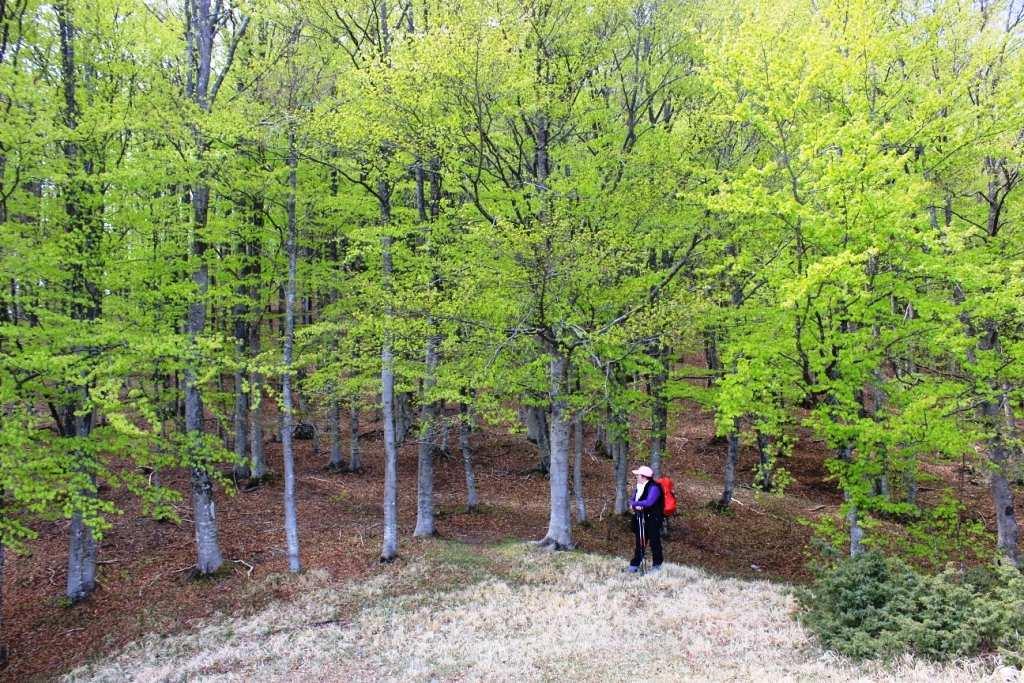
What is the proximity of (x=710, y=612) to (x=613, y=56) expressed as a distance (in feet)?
40.4

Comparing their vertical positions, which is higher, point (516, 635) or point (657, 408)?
point (657, 408)

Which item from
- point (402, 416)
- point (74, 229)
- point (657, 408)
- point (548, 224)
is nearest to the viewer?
point (74, 229)

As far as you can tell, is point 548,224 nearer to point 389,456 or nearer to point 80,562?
point 389,456

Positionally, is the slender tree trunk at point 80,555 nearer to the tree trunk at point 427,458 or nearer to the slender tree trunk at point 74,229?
the slender tree trunk at point 74,229

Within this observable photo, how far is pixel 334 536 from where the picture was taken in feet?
51.1

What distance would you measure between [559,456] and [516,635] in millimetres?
4637

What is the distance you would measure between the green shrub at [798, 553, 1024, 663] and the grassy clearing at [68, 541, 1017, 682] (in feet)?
0.92

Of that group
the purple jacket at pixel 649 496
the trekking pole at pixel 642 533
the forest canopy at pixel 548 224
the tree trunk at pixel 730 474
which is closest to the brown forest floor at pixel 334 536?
the tree trunk at pixel 730 474

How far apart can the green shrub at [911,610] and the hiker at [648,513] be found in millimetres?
2867

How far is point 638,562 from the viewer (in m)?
11.5

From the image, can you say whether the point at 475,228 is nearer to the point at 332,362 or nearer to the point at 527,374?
the point at 527,374

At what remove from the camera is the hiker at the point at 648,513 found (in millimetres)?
11281

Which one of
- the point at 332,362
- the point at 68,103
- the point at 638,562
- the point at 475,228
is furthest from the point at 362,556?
the point at 68,103

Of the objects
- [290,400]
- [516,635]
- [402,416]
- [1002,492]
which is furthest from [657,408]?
[290,400]
